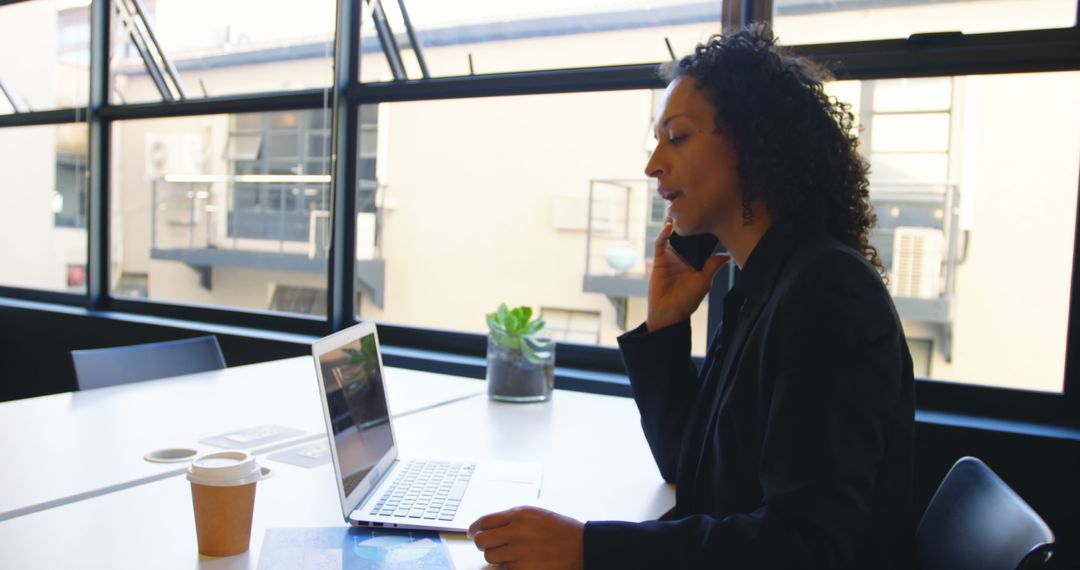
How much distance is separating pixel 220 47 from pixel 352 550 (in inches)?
131

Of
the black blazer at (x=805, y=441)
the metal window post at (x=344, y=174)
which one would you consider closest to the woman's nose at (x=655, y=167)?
the black blazer at (x=805, y=441)

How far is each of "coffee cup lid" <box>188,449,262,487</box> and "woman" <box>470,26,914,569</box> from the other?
0.99ft

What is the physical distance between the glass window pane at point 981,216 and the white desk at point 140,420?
1.35 meters

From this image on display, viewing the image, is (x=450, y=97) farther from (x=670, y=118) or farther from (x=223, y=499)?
(x=223, y=499)

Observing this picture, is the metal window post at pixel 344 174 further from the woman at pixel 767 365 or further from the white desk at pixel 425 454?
the woman at pixel 767 365

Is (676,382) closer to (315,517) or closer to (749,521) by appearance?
(749,521)

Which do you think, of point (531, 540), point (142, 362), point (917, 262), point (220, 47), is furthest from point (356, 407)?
point (220, 47)

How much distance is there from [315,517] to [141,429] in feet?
2.35

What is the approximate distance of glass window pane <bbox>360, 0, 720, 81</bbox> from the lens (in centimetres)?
263

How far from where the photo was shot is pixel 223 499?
3.28 feet

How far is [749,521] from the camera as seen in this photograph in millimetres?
906

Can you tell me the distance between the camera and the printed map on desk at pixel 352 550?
100cm

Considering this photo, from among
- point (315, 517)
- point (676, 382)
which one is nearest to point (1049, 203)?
point (676, 382)

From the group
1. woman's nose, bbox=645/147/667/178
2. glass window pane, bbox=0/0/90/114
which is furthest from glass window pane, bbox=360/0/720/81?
glass window pane, bbox=0/0/90/114
